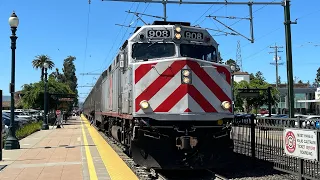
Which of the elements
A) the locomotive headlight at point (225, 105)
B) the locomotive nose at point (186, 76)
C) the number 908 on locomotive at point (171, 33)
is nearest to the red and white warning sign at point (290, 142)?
the locomotive headlight at point (225, 105)

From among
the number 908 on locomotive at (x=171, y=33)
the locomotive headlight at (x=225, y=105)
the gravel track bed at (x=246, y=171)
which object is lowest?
the gravel track bed at (x=246, y=171)

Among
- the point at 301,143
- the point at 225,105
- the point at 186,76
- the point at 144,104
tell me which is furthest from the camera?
the point at 225,105

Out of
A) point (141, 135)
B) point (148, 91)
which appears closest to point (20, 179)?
point (141, 135)

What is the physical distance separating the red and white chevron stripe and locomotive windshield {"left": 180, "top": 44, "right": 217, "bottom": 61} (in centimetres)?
87

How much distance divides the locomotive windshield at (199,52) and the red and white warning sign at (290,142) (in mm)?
2787

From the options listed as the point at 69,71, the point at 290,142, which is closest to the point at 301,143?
the point at 290,142

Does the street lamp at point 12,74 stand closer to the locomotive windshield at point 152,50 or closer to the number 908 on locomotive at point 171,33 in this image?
the locomotive windshield at point 152,50

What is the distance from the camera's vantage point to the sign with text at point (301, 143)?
809 cm

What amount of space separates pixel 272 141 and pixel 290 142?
4.26 ft

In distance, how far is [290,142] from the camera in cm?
906

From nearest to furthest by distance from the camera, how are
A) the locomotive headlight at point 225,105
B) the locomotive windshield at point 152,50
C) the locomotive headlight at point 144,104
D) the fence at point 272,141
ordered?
the fence at point 272,141
the locomotive headlight at point 144,104
the locomotive headlight at point 225,105
the locomotive windshield at point 152,50

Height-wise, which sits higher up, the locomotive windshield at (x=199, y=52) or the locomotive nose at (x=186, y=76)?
the locomotive windshield at (x=199, y=52)

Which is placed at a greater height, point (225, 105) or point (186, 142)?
point (225, 105)

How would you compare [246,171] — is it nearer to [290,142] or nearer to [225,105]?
[290,142]
